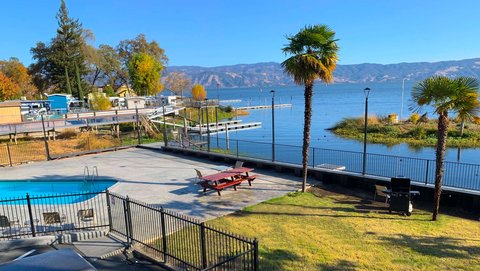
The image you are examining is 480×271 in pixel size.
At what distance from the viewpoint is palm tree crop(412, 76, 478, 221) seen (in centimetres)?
979

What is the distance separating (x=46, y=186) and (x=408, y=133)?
121 feet

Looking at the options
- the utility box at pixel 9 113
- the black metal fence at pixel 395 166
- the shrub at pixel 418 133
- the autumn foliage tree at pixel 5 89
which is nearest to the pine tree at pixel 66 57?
the autumn foliage tree at pixel 5 89

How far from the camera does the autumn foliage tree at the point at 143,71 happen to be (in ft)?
204

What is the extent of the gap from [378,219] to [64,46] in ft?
208

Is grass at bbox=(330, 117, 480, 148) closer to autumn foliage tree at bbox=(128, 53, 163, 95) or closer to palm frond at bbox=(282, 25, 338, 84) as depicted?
palm frond at bbox=(282, 25, 338, 84)

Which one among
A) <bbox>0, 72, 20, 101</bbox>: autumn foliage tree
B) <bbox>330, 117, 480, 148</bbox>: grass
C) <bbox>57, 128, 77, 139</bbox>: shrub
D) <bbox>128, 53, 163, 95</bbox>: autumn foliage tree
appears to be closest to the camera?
<bbox>57, 128, 77, 139</bbox>: shrub

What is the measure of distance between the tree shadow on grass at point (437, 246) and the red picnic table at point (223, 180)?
6.11 meters

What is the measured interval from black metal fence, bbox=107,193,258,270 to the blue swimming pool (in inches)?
245

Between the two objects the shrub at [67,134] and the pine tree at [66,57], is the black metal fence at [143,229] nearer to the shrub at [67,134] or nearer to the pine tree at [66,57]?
the shrub at [67,134]

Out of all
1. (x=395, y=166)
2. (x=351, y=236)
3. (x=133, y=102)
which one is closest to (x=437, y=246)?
(x=351, y=236)

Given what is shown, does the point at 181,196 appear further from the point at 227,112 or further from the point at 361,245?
the point at 227,112

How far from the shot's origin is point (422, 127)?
40531mm

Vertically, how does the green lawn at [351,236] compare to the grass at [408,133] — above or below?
above

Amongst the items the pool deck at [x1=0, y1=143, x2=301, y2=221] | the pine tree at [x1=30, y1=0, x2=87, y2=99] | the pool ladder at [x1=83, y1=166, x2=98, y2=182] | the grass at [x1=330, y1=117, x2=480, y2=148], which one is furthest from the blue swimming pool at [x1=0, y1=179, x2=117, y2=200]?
the pine tree at [x1=30, y1=0, x2=87, y2=99]
